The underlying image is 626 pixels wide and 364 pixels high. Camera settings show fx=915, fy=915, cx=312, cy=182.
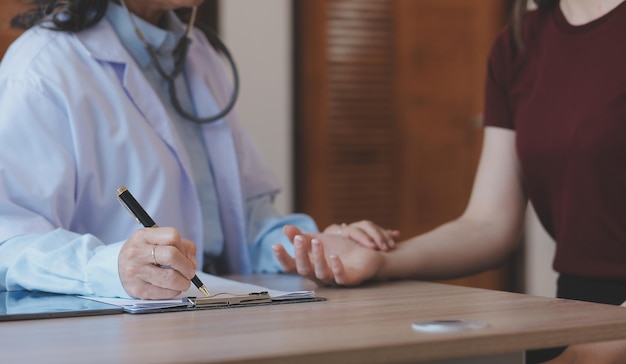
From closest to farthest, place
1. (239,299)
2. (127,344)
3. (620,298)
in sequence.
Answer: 1. (127,344)
2. (239,299)
3. (620,298)

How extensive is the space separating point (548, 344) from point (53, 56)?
928mm

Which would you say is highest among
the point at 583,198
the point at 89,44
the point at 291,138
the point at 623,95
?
the point at 89,44

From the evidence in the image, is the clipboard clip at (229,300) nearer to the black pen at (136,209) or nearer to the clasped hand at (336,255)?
the black pen at (136,209)

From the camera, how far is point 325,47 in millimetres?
3504

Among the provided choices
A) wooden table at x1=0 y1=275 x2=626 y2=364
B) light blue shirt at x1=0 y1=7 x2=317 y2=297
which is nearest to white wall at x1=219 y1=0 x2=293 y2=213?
light blue shirt at x1=0 y1=7 x2=317 y2=297

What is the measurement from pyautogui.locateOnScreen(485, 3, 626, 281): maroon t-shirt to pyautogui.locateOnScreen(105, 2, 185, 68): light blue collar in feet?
1.96

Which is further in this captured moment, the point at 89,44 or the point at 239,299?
the point at 89,44

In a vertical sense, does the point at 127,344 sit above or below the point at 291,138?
above

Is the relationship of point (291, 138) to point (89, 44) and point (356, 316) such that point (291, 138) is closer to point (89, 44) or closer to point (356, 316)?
point (89, 44)

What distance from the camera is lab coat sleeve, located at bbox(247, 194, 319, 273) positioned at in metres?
1.64

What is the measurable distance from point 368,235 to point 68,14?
0.60m

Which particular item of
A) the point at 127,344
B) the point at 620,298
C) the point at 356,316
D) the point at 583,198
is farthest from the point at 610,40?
the point at 127,344

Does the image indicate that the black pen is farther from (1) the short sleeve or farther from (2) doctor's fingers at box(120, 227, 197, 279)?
(1) the short sleeve

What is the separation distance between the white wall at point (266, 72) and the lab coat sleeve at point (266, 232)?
1.53 metres
